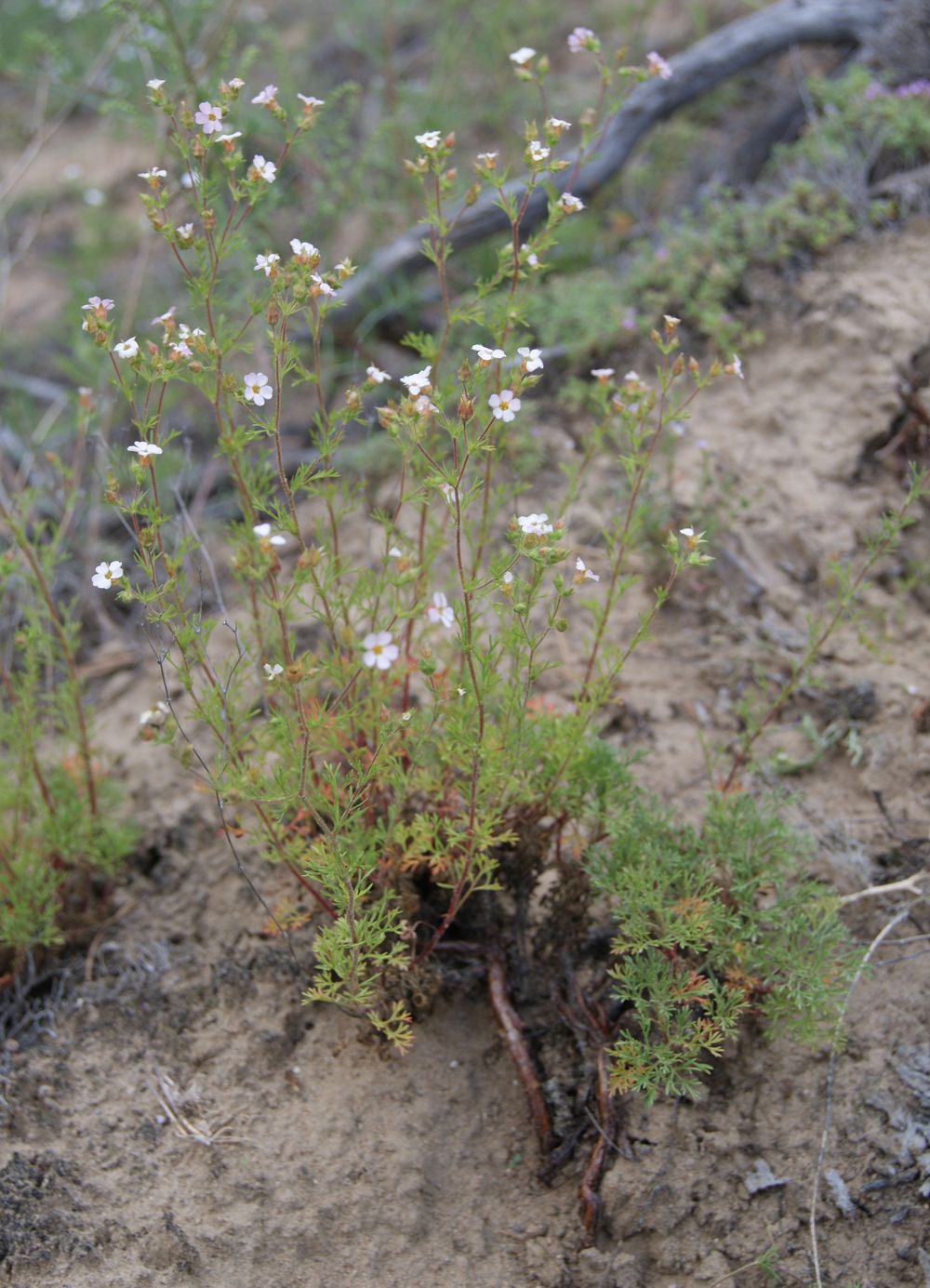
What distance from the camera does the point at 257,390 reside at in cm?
224

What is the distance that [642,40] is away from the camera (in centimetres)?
609

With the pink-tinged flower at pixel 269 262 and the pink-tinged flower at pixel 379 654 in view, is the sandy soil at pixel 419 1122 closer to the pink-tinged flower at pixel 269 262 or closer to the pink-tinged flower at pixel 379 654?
the pink-tinged flower at pixel 379 654

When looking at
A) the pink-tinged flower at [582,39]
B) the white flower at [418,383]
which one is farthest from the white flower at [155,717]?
the pink-tinged flower at [582,39]

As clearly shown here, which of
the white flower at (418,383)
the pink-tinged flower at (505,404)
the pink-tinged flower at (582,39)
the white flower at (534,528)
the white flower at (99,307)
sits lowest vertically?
the white flower at (534,528)

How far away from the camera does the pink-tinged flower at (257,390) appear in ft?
7.20

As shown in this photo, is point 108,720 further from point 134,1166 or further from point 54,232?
point 54,232

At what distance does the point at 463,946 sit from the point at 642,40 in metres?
5.56

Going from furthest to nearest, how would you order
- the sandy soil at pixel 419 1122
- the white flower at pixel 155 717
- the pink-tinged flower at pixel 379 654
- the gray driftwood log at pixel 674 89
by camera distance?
the gray driftwood log at pixel 674 89 < the white flower at pixel 155 717 < the sandy soil at pixel 419 1122 < the pink-tinged flower at pixel 379 654

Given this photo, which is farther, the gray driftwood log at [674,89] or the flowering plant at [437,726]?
the gray driftwood log at [674,89]

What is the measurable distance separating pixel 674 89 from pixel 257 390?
382 centimetres

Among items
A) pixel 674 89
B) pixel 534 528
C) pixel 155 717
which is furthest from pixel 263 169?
pixel 674 89

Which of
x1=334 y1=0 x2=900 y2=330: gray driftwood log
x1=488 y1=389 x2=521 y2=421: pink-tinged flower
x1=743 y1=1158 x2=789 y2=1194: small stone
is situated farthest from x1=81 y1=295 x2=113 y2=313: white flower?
x1=334 y1=0 x2=900 y2=330: gray driftwood log

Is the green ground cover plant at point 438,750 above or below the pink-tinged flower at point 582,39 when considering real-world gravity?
below

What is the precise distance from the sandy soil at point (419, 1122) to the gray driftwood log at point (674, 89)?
8.61 ft
